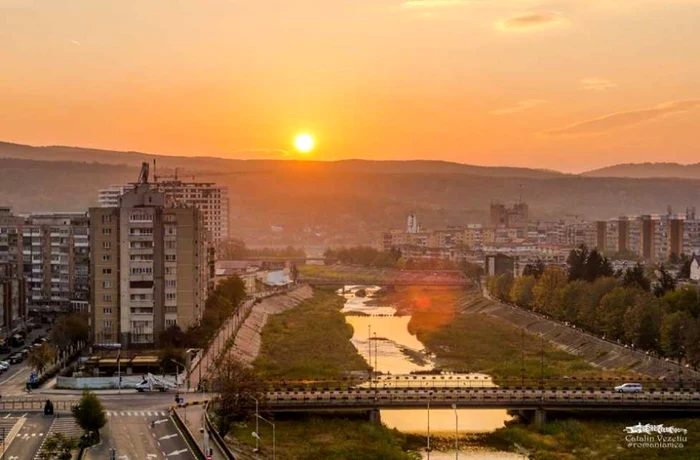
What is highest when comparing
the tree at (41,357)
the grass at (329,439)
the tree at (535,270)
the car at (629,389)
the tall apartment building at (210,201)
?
the tall apartment building at (210,201)

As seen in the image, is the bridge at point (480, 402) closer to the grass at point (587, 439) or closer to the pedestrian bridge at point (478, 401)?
the pedestrian bridge at point (478, 401)

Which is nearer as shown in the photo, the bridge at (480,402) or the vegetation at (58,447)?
the vegetation at (58,447)

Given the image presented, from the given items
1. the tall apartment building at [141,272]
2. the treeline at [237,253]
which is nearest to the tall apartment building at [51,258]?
the tall apartment building at [141,272]

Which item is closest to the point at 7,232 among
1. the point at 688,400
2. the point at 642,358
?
the point at 642,358

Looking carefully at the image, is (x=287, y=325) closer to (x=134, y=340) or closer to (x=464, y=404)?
(x=134, y=340)

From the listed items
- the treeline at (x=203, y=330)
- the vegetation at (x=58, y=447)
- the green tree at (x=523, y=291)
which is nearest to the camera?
the vegetation at (x=58, y=447)

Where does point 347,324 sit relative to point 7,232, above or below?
below

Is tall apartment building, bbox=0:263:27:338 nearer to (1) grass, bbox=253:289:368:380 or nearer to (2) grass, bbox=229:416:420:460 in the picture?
(1) grass, bbox=253:289:368:380
